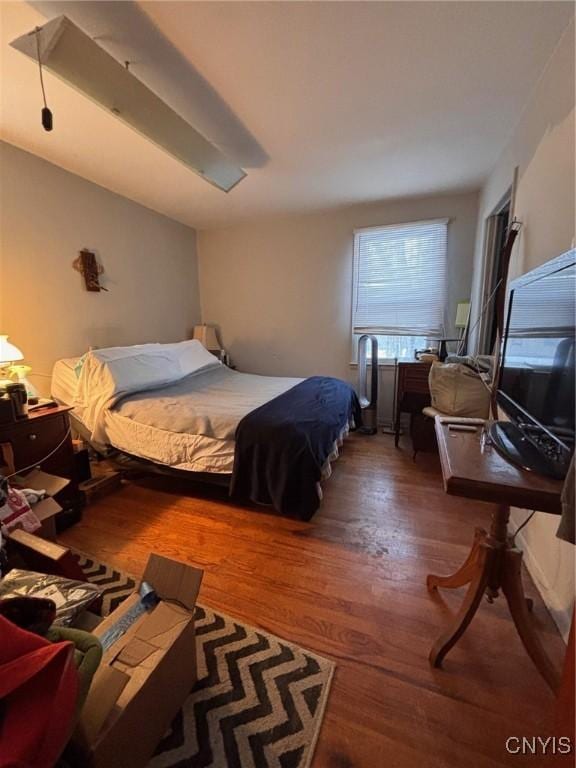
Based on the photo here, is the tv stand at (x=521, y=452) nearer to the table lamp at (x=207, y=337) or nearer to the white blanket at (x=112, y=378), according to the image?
the white blanket at (x=112, y=378)

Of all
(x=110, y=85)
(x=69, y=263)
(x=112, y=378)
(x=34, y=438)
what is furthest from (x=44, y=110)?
(x=34, y=438)

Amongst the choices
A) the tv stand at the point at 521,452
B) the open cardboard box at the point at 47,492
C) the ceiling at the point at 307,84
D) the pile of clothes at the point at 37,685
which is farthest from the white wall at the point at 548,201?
the open cardboard box at the point at 47,492

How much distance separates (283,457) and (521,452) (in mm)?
1168

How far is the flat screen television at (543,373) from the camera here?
885 mm

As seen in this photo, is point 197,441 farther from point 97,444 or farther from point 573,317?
point 573,317

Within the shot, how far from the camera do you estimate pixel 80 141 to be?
7.28ft

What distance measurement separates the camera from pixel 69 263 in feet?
8.80

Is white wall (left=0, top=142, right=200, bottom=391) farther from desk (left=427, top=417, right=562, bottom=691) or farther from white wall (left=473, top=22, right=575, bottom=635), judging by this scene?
white wall (left=473, top=22, right=575, bottom=635)

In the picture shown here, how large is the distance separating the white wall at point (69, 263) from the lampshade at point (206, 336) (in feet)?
1.30

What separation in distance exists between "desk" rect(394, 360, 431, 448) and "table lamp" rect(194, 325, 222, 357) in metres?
2.30

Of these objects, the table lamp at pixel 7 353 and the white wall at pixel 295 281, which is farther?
the white wall at pixel 295 281

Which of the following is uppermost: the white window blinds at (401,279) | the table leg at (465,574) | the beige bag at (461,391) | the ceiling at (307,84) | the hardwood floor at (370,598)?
the ceiling at (307,84)

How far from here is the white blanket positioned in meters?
2.45

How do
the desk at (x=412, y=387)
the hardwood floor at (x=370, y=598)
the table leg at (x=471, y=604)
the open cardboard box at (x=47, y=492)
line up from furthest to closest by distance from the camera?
the desk at (x=412, y=387)
the open cardboard box at (x=47, y=492)
the table leg at (x=471, y=604)
the hardwood floor at (x=370, y=598)
